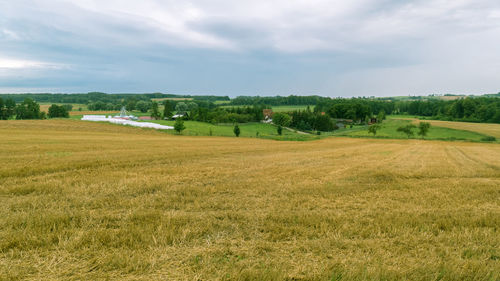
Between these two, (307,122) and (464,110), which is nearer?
(307,122)

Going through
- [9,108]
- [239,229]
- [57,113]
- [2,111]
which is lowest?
[239,229]

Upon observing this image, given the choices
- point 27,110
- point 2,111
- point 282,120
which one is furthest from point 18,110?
point 282,120

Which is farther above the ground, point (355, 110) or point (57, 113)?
point (355, 110)

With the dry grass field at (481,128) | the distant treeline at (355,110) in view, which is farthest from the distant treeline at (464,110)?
the dry grass field at (481,128)

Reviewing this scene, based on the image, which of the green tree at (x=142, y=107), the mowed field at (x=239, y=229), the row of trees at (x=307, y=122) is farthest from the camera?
the green tree at (x=142, y=107)

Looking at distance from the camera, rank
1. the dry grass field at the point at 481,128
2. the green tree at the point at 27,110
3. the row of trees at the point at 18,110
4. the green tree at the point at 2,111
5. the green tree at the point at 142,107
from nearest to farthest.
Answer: the dry grass field at the point at 481,128 → the green tree at the point at 2,111 → the row of trees at the point at 18,110 → the green tree at the point at 27,110 → the green tree at the point at 142,107

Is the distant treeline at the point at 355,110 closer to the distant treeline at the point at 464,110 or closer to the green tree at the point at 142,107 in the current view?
the distant treeline at the point at 464,110

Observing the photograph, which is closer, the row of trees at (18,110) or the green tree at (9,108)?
the row of trees at (18,110)

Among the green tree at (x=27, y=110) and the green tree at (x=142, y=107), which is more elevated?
the green tree at (x=142, y=107)

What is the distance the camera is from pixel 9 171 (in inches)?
379

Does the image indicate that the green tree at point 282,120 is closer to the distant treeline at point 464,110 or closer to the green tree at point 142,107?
the distant treeline at point 464,110

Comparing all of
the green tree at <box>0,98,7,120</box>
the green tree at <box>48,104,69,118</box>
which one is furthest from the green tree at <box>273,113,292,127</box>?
the green tree at <box>0,98,7,120</box>

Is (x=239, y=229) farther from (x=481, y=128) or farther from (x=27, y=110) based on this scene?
(x=27, y=110)

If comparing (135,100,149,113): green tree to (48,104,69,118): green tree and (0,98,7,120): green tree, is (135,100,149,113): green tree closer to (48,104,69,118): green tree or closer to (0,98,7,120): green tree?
(48,104,69,118): green tree
